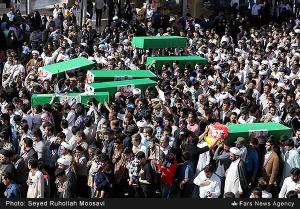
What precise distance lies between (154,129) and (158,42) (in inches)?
265

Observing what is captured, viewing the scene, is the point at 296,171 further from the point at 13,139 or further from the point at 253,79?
the point at 253,79

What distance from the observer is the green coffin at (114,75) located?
1411cm

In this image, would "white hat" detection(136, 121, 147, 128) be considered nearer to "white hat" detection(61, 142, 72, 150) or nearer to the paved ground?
"white hat" detection(61, 142, 72, 150)

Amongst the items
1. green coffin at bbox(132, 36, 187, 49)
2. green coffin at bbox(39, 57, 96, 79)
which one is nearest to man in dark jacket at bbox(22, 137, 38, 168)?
green coffin at bbox(39, 57, 96, 79)

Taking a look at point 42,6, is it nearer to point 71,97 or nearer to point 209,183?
point 71,97

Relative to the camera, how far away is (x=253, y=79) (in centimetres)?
1394

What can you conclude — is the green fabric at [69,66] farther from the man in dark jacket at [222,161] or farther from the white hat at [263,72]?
the man in dark jacket at [222,161]

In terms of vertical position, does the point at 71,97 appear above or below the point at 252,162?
above

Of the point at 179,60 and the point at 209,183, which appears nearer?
the point at 209,183

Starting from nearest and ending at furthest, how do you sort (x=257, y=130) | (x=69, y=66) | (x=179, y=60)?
1. (x=257, y=130)
2. (x=69, y=66)
3. (x=179, y=60)

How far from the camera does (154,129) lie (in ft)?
35.1

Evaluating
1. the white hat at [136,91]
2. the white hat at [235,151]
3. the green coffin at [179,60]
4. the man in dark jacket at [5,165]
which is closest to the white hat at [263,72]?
the green coffin at [179,60]

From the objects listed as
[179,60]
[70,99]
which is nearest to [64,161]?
[70,99]

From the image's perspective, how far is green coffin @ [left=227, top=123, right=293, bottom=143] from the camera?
10156 mm
